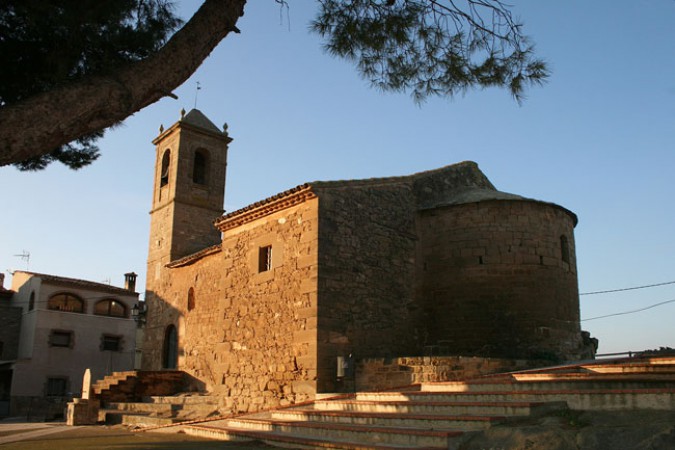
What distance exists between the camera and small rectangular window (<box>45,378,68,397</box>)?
2680 cm

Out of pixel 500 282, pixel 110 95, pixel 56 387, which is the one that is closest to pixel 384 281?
pixel 500 282

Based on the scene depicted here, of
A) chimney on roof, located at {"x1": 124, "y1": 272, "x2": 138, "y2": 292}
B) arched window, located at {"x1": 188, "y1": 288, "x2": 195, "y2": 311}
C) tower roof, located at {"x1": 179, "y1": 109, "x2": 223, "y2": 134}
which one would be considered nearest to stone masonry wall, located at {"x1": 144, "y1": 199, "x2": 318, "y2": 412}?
arched window, located at {"x1": 188, "y1": 288, "x2": 195, "y2": 311}

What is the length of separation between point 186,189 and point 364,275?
1248 cm

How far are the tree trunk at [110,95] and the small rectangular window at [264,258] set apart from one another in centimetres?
733

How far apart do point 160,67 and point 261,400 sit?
8.20 metres

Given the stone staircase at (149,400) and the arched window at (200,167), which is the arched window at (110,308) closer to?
the arched window at (200,167)

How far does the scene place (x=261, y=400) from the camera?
39.8 feet

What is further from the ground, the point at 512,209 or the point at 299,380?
the point at 512,209

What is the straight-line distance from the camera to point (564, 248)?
14.1 meters

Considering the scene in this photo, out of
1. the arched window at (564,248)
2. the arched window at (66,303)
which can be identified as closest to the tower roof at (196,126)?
the arched window at (66,303)

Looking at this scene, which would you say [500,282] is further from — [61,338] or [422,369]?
[61,338]

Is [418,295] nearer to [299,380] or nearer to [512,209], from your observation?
[512,209]

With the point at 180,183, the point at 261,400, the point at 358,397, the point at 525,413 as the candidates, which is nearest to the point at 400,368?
the point at 358,397

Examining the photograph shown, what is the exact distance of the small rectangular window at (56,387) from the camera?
26.8 metres
